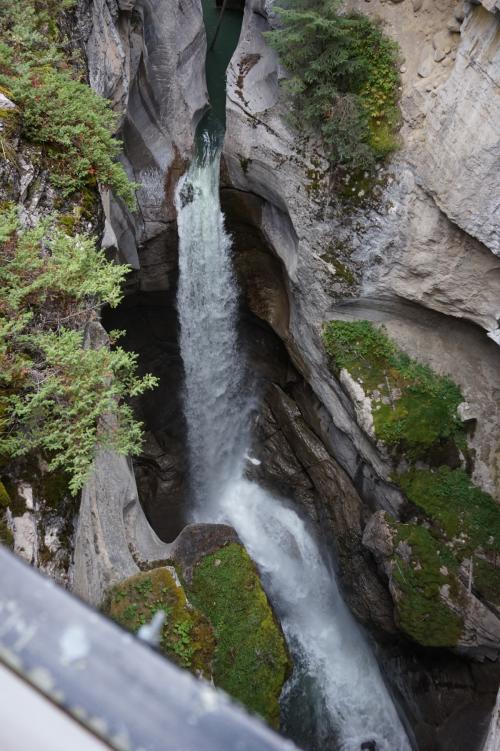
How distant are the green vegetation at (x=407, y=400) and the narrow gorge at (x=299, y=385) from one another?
0.14 feet

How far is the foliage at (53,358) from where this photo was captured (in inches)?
173

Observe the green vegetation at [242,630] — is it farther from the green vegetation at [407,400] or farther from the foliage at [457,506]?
the green vegetation at [407,400]

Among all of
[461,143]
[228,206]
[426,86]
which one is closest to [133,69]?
[228,206]

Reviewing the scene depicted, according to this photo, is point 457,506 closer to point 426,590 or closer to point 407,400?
point 426,590

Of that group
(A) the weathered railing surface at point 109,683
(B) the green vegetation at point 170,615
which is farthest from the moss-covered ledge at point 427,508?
(A) the weathered railing surface at point 109,683

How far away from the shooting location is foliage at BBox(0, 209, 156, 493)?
14.4 ft

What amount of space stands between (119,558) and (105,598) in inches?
23.2

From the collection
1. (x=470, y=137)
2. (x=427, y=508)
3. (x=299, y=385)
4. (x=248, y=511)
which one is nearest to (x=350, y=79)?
(x=470, y=137)

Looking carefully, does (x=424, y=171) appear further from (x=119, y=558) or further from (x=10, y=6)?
(x=119, y=558)

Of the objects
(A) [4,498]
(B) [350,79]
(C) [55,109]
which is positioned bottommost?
(A) [4,498]

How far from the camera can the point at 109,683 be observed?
101cm

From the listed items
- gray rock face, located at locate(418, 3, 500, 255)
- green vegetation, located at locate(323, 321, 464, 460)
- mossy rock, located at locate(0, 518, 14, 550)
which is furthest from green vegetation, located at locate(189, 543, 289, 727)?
gray rock face, located at locate(418, 3, 500, 255)

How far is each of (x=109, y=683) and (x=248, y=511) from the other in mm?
12707

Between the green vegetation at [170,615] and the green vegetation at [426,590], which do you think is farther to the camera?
the green vegetation at [426,590]
